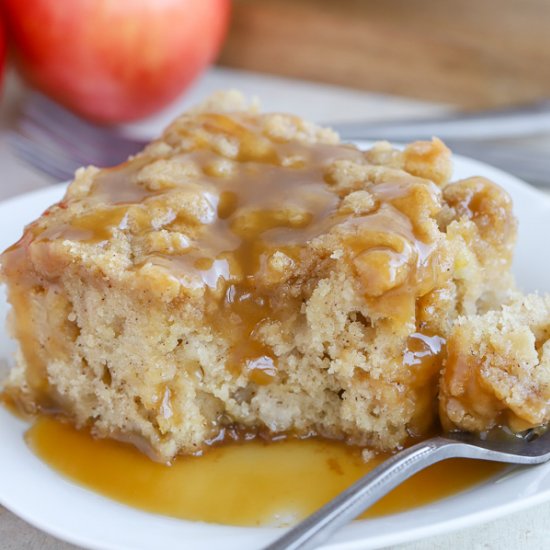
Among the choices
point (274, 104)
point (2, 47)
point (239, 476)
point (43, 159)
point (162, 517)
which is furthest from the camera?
point (274, 104)

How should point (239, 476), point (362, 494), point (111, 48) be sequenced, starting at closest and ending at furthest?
point (362, 494) < point (239, 476) < point (111, 48)

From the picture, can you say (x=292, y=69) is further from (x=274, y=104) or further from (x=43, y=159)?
(x=43, y=159)

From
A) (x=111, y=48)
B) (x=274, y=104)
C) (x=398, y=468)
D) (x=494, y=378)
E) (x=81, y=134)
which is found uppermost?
(x=494, y=378)

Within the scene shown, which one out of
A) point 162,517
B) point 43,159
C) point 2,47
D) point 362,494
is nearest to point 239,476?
point 162,517

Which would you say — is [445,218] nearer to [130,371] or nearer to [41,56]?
[130,371]

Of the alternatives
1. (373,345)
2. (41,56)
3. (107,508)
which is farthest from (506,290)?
(41,56)

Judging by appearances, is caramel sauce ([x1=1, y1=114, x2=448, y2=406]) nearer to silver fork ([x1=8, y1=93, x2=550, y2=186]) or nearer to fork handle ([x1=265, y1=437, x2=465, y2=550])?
fork handle ([x1=265, y1=437, x2=465, y2=550])

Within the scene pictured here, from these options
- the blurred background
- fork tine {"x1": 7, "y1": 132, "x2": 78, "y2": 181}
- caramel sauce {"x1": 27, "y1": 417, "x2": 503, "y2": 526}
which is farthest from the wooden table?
caramel sauce {"x1": 27, "y1": 417, "x2": 503, "y2": 526}

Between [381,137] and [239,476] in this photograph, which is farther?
[381,137]
